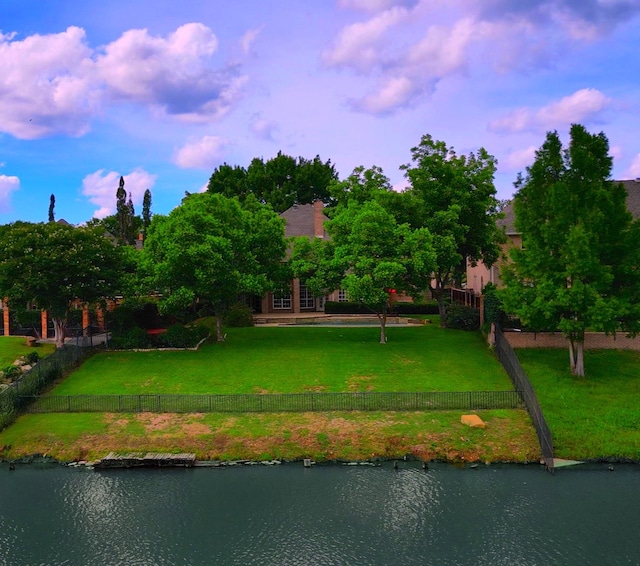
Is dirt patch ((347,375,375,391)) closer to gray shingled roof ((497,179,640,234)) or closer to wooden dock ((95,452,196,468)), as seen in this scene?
wooden dock ((95,452,196,468))

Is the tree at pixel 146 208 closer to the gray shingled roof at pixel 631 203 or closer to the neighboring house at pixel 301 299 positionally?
the neighboring house at pixel 301 299

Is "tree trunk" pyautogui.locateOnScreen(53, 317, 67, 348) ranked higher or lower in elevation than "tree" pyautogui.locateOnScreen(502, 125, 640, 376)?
lower

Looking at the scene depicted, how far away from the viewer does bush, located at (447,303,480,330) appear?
42656 mm

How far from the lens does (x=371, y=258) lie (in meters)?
36.7

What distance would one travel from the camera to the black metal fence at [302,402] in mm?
27438

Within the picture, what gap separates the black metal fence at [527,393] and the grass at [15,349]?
2717 centimetres

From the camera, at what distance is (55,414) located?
27.9 m

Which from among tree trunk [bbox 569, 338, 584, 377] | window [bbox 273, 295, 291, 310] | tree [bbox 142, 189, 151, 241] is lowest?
tree trunk [bbox 569, 338, 584, 377]

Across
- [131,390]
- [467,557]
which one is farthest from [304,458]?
[131,390]

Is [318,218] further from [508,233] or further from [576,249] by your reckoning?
[576,249]

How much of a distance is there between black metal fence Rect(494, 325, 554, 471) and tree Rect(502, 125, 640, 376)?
257cm

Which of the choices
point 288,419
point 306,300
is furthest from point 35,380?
point 306,300

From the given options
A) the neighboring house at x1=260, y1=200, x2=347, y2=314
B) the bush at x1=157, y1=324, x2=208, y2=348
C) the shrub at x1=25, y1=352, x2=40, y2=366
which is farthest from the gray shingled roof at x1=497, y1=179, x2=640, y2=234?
the shrub at x1=25, y1=352, x2=40, y2=366

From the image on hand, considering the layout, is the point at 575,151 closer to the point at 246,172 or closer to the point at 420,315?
the point at 420,315
